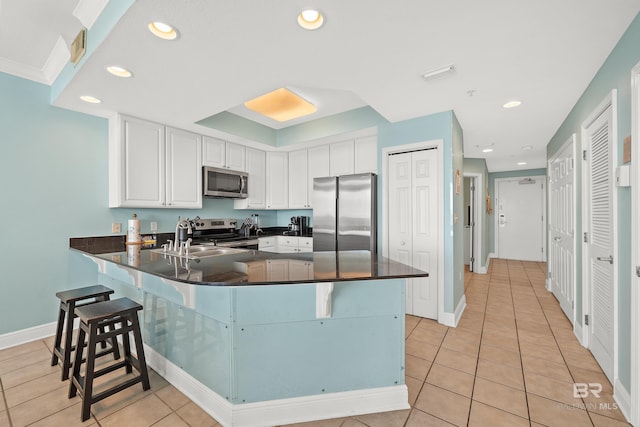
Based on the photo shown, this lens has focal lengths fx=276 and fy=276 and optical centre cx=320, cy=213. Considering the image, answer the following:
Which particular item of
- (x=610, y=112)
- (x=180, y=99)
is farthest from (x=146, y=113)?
(x=610, y=112)

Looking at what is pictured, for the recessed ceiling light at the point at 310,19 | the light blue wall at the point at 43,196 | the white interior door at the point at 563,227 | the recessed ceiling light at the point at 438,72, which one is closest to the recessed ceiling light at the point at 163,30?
the recessed ceiling light at the point at 310,19

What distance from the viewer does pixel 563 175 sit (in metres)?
3.37

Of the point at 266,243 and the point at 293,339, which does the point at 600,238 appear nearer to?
the point at 293,339

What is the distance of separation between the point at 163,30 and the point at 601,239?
11.4 feet

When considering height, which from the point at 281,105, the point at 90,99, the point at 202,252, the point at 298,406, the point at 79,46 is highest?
the point at 281,105

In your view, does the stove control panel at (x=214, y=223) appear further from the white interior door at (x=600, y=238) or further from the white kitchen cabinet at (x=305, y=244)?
the white interior door at (x=600, y=238)

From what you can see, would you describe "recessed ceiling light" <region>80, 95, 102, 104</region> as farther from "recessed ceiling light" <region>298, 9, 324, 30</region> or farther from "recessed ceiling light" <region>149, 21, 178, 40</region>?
"recessed ceiling light" <region>298, 9, 324, 30</region>

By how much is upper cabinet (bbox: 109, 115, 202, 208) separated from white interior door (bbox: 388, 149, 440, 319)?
2601 mm

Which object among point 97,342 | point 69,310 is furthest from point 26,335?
point 97,342

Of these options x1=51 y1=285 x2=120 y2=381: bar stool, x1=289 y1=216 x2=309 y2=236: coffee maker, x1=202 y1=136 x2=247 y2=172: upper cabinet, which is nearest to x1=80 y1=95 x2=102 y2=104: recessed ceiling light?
x1=202 y1=136 x2=247 y2=172: upper cabinet

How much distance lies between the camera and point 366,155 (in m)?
3.92

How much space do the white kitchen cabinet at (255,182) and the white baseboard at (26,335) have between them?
2.56m

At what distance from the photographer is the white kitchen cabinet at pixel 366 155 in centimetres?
385

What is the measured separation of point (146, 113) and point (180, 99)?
635 mm
